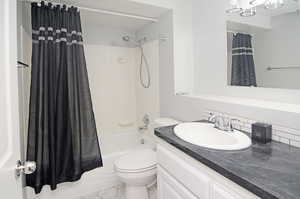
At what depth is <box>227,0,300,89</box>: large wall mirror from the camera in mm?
1373

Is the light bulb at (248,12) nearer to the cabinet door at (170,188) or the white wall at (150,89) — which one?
the white wall at (150,89)

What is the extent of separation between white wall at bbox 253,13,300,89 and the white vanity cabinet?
38.0 inches

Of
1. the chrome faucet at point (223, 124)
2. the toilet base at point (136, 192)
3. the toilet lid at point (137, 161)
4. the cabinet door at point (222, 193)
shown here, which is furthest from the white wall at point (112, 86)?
the cabinet door at point (222, 193)

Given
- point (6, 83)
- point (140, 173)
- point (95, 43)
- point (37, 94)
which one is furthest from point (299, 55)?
point (95, 43)

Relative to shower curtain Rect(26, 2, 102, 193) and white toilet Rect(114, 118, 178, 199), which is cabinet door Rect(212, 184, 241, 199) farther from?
shower curtain Rect(26, 2, 102, 193)

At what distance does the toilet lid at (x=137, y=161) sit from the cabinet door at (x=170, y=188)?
35 cm

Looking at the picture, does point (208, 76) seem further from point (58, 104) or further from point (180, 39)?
point (58, 104)

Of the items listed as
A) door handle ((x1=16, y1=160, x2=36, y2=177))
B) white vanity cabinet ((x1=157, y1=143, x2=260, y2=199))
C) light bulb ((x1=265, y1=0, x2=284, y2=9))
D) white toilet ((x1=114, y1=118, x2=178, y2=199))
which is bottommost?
white toilet ((x1=114, y1=118, x2=178, y2=199))

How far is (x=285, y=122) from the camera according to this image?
3.75 feet

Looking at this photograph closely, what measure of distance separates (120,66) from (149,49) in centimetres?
57

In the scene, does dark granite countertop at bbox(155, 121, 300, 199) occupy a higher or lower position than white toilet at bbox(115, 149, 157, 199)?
higher

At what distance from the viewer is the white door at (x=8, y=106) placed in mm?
643

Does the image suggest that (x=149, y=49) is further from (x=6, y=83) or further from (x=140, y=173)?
(x=6, y=83)

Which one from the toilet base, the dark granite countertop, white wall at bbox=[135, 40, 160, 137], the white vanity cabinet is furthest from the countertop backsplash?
white wall at bbox=[135, 40, 160, 137]
